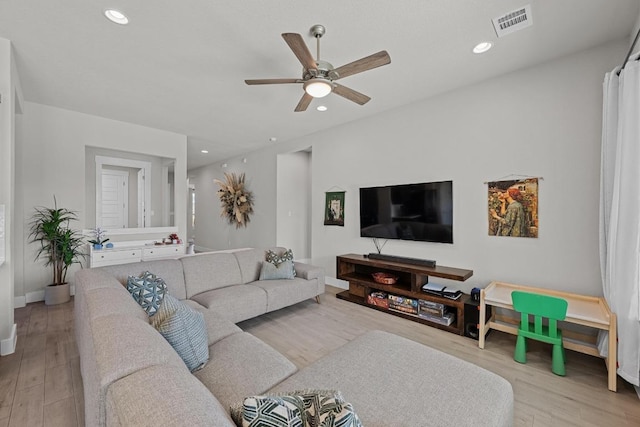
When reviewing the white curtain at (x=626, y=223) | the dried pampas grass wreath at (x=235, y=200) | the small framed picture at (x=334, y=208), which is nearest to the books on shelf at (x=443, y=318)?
the white curtain at (x=626, y=223)

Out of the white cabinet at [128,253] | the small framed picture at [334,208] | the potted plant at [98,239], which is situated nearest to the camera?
the white cabinet at [128,253]

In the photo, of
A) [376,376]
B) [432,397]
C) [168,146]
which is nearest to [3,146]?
[168,146]

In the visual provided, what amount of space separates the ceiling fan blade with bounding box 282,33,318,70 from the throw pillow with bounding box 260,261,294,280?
7.56 ft

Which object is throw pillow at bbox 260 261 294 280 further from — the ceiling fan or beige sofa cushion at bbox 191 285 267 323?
the ceiling fan

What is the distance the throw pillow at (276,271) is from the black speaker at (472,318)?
201 centimetres

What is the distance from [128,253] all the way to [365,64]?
4.30 m

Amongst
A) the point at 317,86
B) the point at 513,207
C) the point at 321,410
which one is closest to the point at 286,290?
the point at 317,86

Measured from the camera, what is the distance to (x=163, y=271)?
9.10 ft

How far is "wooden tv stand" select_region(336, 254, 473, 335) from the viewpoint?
9.72 ft

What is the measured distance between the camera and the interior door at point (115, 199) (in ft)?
16.4

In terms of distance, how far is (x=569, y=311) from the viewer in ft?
7.27

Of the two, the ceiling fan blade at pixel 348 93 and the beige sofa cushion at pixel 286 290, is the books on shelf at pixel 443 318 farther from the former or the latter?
the ceiling fan blade at pixel 348 93

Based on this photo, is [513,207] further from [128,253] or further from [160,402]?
[128,253]

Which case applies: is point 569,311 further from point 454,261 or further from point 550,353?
point 454,261
